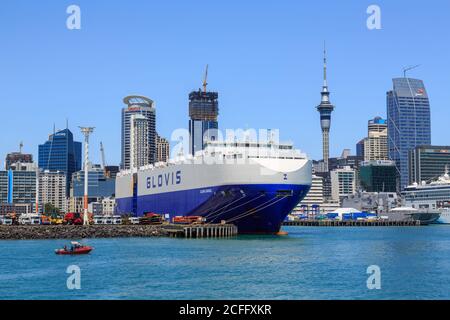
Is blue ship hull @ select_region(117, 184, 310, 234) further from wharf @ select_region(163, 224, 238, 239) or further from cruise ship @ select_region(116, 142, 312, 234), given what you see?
wharf @ select_region(163, 224, 238, 239)

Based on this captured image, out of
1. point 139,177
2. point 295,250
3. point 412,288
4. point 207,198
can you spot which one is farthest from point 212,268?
point 139,177

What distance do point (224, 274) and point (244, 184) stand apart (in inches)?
1493

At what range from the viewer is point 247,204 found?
80125 mm

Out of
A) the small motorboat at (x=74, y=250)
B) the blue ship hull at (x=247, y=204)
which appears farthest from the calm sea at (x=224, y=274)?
the blue ship hull at (x=247, y=204)

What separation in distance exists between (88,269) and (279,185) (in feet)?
124

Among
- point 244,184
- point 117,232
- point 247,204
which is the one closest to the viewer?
point 244,184

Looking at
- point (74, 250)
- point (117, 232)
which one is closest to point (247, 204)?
point (117, 232)

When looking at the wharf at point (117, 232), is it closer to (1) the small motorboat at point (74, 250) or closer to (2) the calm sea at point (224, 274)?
(2) the calm sea at point (224, 274)

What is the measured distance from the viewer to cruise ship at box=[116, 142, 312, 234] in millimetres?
78188

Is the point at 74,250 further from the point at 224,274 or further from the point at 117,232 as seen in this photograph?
the point at 117,232

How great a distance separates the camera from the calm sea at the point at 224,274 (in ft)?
108

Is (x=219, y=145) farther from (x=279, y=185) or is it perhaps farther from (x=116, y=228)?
(x=116, y=228)

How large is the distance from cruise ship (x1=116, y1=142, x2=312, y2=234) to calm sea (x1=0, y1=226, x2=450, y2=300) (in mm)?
17024

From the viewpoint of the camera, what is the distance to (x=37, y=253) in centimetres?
5822
